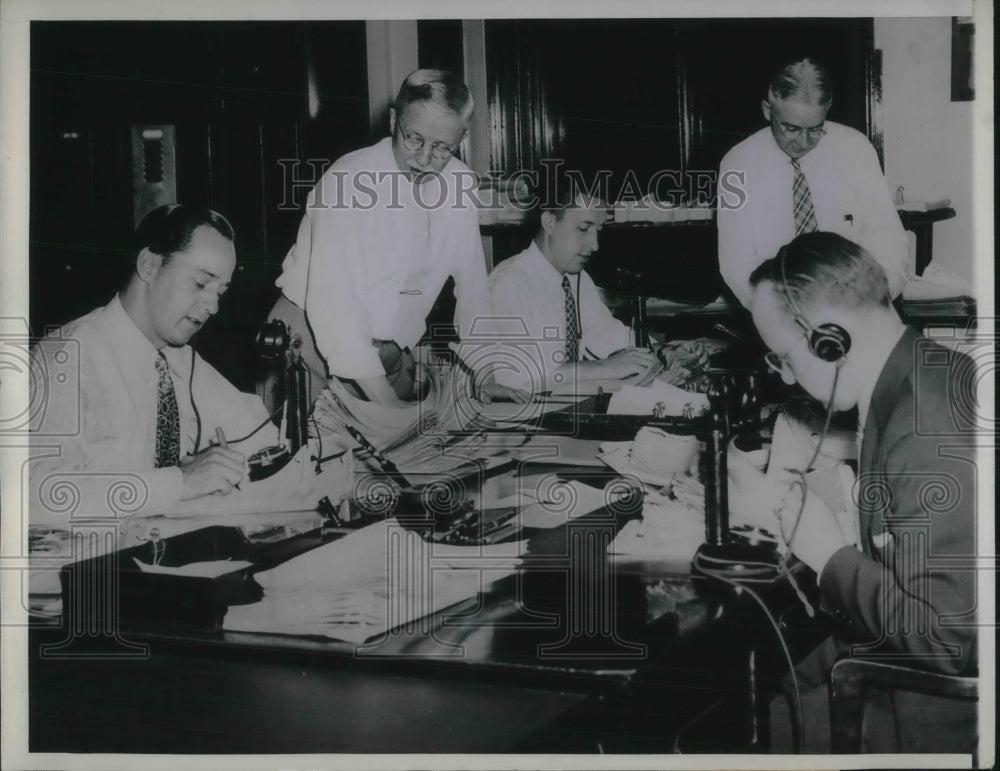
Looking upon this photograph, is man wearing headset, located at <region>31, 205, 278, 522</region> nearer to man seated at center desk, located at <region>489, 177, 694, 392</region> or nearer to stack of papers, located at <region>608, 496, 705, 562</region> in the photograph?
man seated at center desk, located at <region>489, 177, 694, 392</region>

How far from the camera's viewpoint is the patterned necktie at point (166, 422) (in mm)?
2418

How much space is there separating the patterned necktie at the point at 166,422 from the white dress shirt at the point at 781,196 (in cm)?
142

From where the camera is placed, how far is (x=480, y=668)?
2.27 meters

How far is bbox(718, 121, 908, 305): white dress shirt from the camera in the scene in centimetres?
238

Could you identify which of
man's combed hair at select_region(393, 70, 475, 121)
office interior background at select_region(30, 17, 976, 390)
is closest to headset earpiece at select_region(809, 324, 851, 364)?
office interior background at select_region(30, 17, 976, 390)

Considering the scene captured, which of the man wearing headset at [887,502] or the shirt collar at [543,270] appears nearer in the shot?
the man wearing headset at [887,502]

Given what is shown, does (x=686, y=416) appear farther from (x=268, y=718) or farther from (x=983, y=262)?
(x=268, y=718)

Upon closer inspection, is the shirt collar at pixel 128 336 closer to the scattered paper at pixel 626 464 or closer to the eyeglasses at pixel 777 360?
the scattered paper at pixel 626 464

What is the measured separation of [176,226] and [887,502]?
1.89 metres

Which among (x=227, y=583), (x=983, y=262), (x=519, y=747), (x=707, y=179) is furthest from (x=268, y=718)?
(x=983, y=262)

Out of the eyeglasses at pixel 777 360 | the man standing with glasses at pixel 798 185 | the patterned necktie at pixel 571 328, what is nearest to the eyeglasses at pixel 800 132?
the man standing with glasses at pixel 798 185

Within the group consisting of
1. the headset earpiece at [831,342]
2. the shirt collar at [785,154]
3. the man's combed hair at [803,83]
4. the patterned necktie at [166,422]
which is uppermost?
the man's combed hair at [803,83]

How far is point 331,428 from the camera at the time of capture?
96.1 inches

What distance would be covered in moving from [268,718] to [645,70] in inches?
72.7
